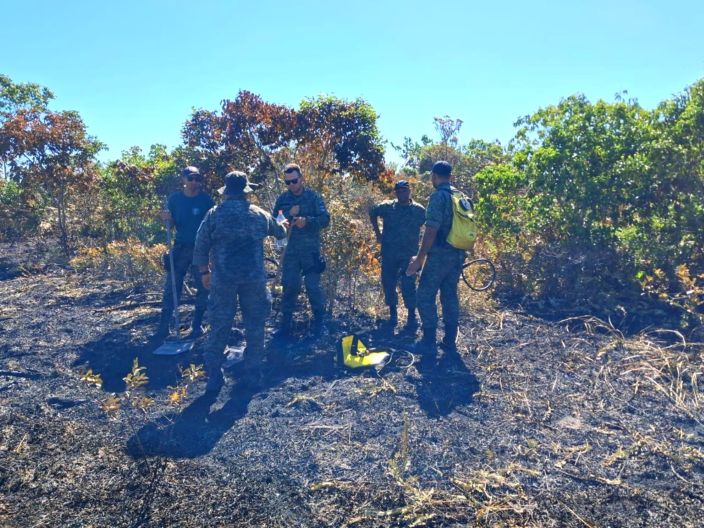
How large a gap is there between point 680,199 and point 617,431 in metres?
3.75

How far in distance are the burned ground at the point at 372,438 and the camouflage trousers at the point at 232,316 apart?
301 mm

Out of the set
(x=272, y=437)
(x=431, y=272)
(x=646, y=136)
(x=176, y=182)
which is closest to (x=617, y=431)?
(x=431, y=272)

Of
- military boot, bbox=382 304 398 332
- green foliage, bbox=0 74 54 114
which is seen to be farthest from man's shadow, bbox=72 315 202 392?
green foliage, bbox=0 74 54 114

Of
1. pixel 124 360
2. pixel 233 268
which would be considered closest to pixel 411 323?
pixel 233 268

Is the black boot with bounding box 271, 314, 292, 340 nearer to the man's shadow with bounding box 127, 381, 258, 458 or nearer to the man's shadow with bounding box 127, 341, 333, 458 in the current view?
the man's shadow with bounding box 127, 341, 333, 458

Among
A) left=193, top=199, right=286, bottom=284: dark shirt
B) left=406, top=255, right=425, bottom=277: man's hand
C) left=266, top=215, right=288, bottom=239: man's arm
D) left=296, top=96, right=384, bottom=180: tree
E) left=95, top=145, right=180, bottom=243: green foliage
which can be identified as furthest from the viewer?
left=95, top=145, right=180, bottom=243: green foliage

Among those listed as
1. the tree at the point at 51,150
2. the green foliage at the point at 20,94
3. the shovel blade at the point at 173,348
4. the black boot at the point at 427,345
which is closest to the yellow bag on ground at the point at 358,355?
the black boot at the point at 427,345

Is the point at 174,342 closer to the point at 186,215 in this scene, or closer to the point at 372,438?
the point at 186,215

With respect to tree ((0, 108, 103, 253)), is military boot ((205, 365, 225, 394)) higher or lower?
lower

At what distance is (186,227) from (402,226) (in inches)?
88.8

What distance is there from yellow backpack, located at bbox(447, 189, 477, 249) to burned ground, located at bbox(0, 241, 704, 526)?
3.50 ft

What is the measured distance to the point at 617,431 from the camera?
3684mm

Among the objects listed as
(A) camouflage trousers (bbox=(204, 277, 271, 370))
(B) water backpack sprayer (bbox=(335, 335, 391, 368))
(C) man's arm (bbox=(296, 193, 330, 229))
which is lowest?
(B) water backpack sprayer (bbox=(335, 335, 391, 368))

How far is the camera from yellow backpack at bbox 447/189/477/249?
191 inches
